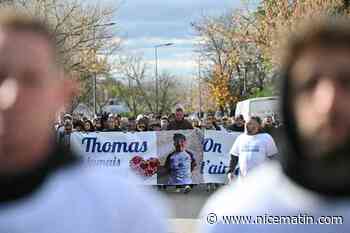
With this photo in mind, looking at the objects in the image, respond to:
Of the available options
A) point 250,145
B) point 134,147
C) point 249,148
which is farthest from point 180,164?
point 249,148

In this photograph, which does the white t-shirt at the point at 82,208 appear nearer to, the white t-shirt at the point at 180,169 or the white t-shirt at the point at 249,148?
the white t-shirt at the point at 249,148

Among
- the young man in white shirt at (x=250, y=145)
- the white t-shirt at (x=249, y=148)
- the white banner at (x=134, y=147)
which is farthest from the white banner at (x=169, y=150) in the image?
the white t-shirt at (x=249, y=148)

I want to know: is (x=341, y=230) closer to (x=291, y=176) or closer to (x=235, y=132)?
(x=291, y=176)

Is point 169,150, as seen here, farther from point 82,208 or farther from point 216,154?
point 82,208

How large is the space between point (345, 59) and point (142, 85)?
54006 mm

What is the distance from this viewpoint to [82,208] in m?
1.70

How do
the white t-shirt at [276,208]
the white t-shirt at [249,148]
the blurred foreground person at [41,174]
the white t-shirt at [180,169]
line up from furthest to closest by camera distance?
1. the white t-shirt at [180,169]
2. the white t-shirt at [249,148]
3. the white t-shirt at [276,208]
4. the blurred foreground person at [41,174]

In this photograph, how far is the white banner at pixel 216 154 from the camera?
14953mm

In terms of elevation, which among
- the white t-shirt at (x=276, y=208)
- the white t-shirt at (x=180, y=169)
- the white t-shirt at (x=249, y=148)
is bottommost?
the white t-shirt at (x=180, y=169)

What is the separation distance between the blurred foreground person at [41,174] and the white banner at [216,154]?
1315 centimetres

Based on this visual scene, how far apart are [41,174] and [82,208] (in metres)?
0.11

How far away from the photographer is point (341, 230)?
1853 millimetres

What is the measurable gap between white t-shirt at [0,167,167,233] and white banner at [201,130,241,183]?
13.1m

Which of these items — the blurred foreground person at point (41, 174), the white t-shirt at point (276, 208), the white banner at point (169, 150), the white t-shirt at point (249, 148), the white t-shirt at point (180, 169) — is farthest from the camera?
the white banner at point (169, 150)
